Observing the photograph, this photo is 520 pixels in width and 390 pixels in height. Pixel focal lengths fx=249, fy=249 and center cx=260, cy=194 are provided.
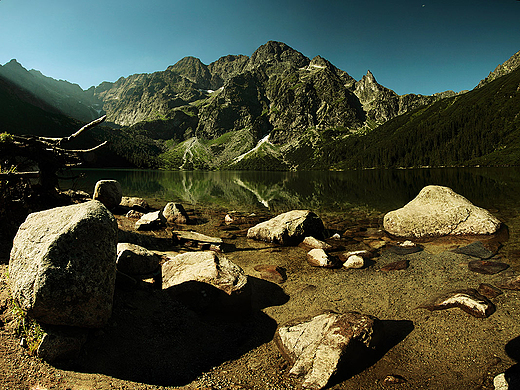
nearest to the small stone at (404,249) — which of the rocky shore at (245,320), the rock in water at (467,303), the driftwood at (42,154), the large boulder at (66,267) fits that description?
the rocky shore at (245,320)

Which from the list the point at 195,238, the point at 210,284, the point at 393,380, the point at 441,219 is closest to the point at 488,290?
the point at 393,380

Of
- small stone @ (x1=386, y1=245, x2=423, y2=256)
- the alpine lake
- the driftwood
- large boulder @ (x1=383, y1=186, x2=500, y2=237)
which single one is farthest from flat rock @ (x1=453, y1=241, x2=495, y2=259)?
the driftwood

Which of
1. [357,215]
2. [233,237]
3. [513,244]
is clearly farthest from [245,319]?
[357,215]

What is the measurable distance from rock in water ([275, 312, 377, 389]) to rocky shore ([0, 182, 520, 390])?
3 cm

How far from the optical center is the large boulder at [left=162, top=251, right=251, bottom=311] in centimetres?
801

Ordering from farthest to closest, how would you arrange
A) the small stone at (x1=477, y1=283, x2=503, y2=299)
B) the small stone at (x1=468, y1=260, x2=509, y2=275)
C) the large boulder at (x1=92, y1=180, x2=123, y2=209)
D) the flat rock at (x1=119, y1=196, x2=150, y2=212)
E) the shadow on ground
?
the flat rock at (x1=119, y1=196, x2=150, y2=212)
the large boulder at (x1=92, y1=180, x2=123, y2=209)
the small stone at (x1=468, y1=260, x2=509, y2=275)
the small stone at (x1=477, y1=283, x2=503, y2=299)
the shadow on ground

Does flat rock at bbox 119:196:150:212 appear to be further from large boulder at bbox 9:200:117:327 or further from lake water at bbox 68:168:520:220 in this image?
large boulder at bbox 9:200:117:327

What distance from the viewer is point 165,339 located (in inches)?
254

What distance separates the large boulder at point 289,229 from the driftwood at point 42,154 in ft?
34.2

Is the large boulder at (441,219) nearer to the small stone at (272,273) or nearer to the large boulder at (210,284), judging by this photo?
the small stone at (272,273)

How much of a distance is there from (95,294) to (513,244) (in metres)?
19.3

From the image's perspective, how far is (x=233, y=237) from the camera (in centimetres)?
1784

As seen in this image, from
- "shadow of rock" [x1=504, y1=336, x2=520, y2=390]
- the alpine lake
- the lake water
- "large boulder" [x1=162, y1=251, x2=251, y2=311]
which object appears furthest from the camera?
A: the lake water

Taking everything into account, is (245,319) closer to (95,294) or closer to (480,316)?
(95,294)
